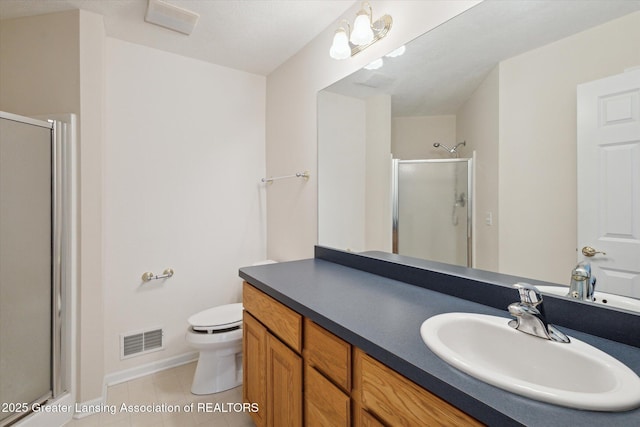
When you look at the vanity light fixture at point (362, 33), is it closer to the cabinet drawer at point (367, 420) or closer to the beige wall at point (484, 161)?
the beige wall at point (484, 161)

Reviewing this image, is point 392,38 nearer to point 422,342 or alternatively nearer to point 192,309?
point 422,342

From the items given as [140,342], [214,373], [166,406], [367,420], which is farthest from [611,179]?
[140,342]

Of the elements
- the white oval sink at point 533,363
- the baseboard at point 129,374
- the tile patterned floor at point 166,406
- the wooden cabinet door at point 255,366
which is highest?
the white oval sink at point 533,363

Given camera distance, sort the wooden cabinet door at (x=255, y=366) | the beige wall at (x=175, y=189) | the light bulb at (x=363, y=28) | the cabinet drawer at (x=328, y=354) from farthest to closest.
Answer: the beige wall at (x=175, y=189) < the light bulb at (x=363, y=28) < the wooden cabinet door at (x=255, y=366) < the cabinet drawer at (x=328, y=354)

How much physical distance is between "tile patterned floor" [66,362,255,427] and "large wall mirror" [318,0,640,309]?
4.39 ft

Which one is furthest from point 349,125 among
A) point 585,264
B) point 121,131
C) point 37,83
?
point 37,83

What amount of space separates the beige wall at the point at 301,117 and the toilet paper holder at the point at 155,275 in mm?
845

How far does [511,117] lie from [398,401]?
98cm

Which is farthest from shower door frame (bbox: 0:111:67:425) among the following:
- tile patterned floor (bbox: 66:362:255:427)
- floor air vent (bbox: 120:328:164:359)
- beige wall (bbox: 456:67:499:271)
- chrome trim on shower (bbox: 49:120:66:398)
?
beige wall (bbox: 456:67:499:271)

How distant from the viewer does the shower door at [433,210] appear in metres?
1.21

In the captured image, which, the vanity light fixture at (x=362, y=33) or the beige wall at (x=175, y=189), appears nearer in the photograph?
the vanity light fixture at (x=362, y=33)

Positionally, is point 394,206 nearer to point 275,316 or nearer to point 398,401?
point 275,316

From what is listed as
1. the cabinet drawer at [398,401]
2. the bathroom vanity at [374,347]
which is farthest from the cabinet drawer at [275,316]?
the cabinet drawer at [398,401]

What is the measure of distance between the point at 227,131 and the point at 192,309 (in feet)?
5.04
